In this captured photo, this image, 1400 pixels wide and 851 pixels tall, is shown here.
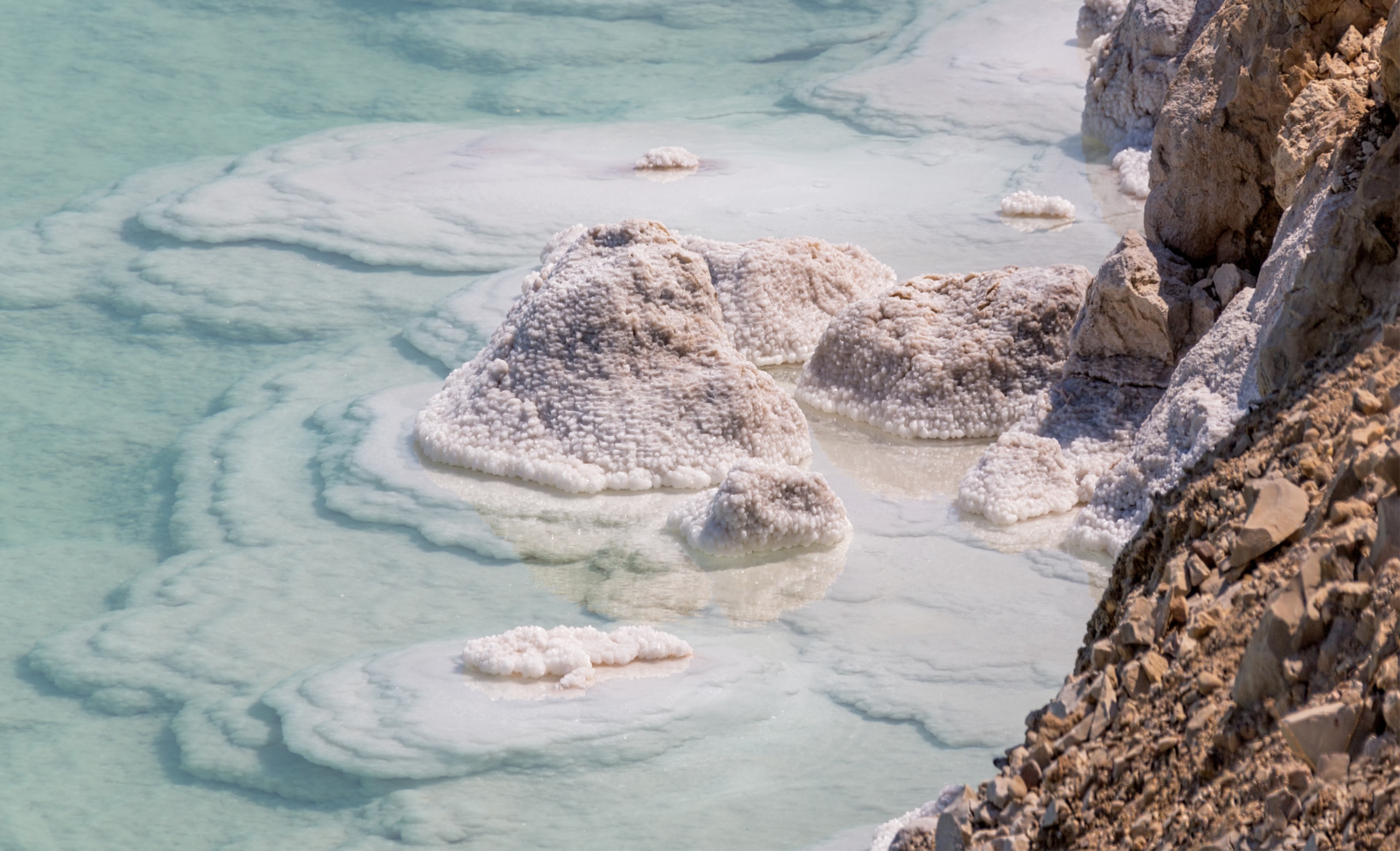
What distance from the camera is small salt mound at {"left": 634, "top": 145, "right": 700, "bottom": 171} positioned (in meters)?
5.77

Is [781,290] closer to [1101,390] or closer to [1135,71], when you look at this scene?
[1101,390]

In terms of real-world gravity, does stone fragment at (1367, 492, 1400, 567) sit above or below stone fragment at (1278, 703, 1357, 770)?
above

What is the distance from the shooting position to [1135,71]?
5438 millimetres

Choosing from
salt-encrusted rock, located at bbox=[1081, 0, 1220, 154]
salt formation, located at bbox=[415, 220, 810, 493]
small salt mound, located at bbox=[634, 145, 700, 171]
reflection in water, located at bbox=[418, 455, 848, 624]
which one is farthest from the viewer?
small salt mound, located at bbox=[634, 145, 700, 171]

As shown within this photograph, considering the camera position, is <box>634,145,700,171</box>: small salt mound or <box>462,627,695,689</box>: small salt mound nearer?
<box>462,627,695,689</box>: small salt mound

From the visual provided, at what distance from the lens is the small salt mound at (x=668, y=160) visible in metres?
5.77

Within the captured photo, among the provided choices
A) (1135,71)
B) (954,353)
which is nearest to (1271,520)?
(954,353)

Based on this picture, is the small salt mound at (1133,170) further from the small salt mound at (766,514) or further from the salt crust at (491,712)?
the salt crust at (491,712)

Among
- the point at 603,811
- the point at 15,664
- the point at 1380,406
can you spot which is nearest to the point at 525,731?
the point at 603,811

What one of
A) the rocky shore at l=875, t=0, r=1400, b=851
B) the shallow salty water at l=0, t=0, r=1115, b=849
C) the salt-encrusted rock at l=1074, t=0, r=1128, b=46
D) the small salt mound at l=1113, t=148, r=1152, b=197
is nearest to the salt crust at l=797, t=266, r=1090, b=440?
the shallow salty water at l=0, t=0, r=1115, b=849

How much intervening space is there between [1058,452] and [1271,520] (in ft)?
6.44

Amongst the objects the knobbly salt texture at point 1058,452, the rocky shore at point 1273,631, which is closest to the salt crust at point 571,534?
the knobbly salt texture at point 1058,452

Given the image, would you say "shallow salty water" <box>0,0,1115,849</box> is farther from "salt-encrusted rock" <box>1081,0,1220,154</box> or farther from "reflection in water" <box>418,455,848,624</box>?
"salt-encrusted rock" <box>1081,0,1220,154</box>

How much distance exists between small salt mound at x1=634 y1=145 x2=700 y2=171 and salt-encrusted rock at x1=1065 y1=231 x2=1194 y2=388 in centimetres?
264
